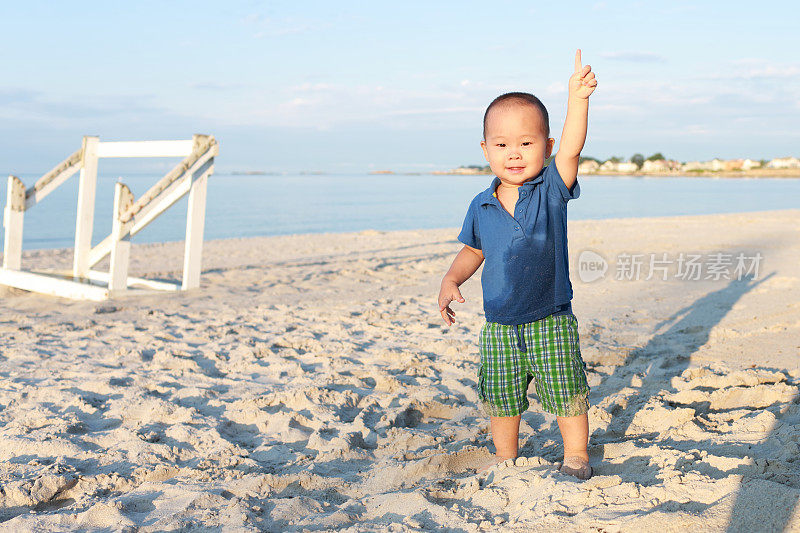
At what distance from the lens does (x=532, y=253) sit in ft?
7.40

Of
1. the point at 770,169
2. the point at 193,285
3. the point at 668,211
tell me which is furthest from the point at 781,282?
the point at 770,169

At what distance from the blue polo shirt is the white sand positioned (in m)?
0.57

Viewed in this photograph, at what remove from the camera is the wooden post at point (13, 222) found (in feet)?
22.0

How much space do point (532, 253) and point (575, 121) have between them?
19.0 inches

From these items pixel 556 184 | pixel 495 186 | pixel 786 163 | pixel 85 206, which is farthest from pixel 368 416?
pixel 786 163

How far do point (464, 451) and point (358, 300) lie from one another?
3.80 metres

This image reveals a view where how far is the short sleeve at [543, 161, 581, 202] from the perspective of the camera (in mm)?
2217

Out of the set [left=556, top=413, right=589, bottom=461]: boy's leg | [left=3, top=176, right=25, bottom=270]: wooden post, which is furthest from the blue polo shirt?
[left=3, top=176, right=25, bottom=270]: wooden post

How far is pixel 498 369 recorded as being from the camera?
92.4 inches

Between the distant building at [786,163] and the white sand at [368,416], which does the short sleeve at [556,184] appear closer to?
the white sand at [368,416]

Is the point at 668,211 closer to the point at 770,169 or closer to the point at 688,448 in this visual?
the point at 688,448

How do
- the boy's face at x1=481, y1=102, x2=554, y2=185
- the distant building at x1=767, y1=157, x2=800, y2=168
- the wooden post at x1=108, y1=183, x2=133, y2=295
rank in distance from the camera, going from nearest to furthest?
1. the boy's face at x1=481, y1=102, x2=554, y2=185
2. the wooden post at x1=108, y1=183, x2=133, y2=295
3. the distant building at x1=767, y1=157, x2=800, y2=168

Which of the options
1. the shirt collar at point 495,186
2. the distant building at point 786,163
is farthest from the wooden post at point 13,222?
the distant building at point 786,163

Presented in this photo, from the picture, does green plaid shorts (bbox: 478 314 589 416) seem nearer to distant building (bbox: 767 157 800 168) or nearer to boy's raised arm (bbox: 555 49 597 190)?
boy's raised arm (bbox: 555 49 597 190)
